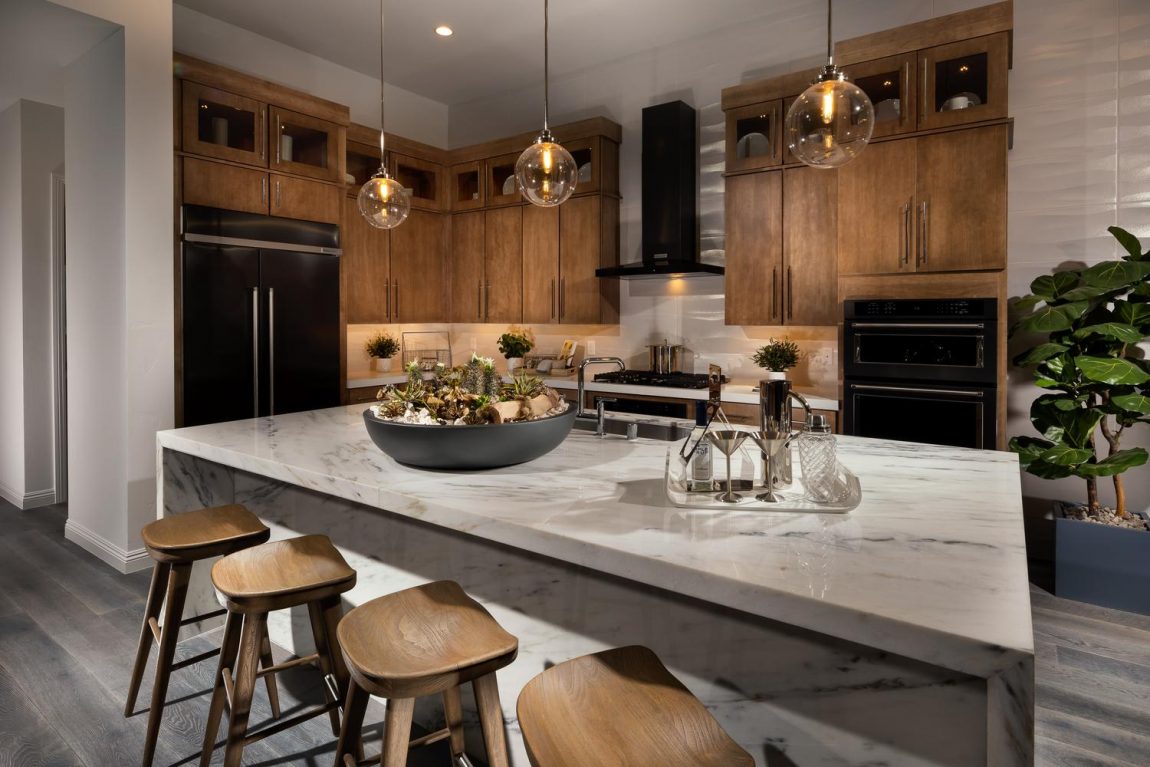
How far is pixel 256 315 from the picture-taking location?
3.89 m

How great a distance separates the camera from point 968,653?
0.91 metres

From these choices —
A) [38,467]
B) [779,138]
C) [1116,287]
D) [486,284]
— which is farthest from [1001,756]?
[38,467]

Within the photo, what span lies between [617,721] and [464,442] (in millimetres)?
886

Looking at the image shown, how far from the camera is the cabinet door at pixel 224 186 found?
3682 millimetres

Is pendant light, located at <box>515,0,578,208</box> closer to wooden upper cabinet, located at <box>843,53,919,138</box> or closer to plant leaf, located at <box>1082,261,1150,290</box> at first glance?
wooden upper cabinet, located at <box>843,53,919,138</box>

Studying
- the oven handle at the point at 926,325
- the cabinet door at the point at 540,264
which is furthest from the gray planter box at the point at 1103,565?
the cabinet door at the point at 540,264

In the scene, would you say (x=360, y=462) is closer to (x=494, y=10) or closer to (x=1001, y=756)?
(x=1001, y=756)

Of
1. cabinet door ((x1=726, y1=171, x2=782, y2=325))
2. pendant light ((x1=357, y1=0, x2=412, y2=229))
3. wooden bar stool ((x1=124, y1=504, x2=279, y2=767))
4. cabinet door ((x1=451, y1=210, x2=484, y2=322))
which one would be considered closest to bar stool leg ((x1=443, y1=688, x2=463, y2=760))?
wooden bar stool ((x1=124, y1=504, x2=279, y2=767))

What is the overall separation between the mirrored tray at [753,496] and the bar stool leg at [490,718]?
552 millimetres

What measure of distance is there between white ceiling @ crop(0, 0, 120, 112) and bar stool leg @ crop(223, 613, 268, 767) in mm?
3096

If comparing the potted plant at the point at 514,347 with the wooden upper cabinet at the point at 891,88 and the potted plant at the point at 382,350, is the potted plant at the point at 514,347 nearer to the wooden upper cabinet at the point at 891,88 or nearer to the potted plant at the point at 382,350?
the potted plant at the point at 382,350

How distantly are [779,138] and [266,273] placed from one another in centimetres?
309

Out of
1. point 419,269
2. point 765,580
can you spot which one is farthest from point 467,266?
point 765,580

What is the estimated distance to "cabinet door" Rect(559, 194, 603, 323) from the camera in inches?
189
